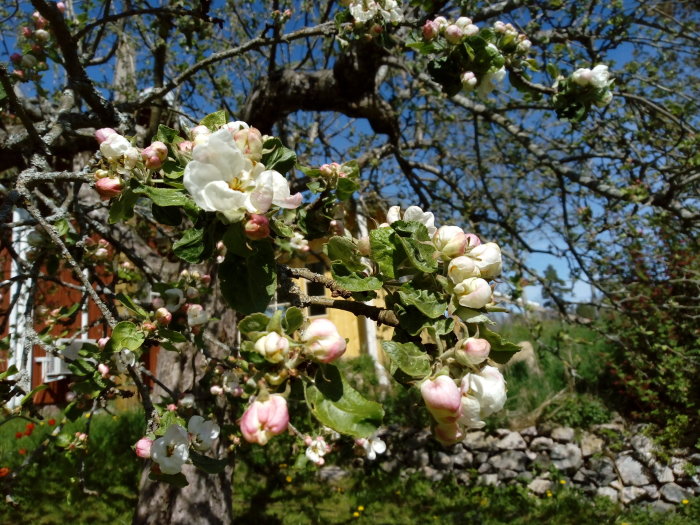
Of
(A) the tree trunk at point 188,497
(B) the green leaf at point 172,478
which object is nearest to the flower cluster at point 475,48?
(B) the green leaf at point 172,478

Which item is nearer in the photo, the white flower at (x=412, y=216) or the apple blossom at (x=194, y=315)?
the white flower at (x=412, y=216)

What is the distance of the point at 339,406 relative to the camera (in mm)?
650

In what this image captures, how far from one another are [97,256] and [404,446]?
485 centimetres

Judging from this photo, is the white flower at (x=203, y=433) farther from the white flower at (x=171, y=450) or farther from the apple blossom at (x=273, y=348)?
the apple blossom at (x=273, y=348)

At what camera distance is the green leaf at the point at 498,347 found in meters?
0.73

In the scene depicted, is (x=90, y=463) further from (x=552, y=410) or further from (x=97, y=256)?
(x=552, y=410)

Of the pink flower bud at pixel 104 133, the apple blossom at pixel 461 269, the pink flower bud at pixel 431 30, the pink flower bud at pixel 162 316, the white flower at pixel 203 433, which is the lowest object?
the white flower at pixel 203 433

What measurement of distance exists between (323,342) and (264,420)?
13 cm

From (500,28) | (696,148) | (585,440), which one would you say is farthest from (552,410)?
(500,28)

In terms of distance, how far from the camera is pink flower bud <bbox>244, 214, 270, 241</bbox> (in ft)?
A: 2.25

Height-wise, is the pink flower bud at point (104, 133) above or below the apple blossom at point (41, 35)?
below

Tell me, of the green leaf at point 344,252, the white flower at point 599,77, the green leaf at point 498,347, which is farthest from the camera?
the white flower at point 599,77

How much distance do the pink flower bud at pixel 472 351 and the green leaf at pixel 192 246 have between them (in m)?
0.43

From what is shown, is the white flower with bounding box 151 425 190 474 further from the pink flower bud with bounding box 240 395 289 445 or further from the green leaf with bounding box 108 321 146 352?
the pink flower bud with bounding box 240 395 289 445
